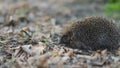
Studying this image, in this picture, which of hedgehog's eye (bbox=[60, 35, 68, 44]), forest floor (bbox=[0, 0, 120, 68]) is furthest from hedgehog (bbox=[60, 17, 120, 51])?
forest floor (bbox=[0, 0, 120, 68])

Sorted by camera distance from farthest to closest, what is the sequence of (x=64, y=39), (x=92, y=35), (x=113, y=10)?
(x=113, y=10)
(x=64, y=39)
(x=92, y=35)

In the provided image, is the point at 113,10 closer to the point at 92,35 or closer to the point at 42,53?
the point at 92,35

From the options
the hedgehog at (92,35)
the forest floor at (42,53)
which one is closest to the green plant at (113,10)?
the forest floor at (42,53)

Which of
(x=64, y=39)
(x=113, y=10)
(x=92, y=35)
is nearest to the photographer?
(x=92, y=35)

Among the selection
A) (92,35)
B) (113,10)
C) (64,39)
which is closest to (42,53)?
(64,39)

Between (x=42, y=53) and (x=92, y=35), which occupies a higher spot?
(x=92, y=35)

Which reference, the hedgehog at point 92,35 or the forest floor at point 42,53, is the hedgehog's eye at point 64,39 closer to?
the hedgehog at point 92,35

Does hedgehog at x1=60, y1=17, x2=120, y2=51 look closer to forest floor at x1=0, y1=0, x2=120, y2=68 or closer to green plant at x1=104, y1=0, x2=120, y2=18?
forest floor at x1=0, y1=0, x2=120, y2=68

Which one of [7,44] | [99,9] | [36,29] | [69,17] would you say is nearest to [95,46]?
[7,44]

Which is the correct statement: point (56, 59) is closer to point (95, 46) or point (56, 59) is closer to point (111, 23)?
point (95, 46)
